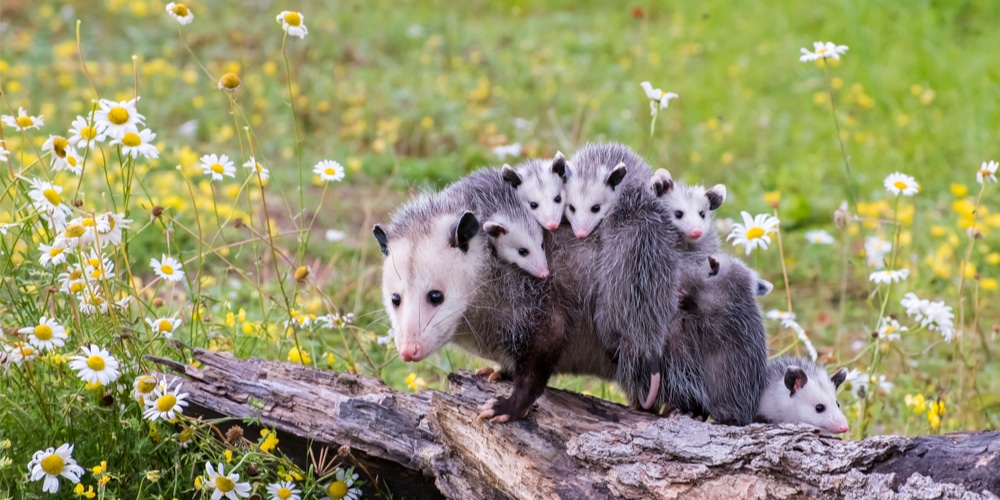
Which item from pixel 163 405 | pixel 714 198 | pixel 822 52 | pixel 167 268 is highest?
pixel 822 52

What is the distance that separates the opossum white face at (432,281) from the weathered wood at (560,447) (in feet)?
0.56

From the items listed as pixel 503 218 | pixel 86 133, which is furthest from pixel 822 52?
pixel 86 133

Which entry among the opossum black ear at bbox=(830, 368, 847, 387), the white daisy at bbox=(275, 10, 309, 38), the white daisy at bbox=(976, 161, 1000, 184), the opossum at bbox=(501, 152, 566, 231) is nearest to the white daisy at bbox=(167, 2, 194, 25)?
the white daisy at bbox=(275, 10, 309, 38)

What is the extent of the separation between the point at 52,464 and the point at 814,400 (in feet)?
6.11

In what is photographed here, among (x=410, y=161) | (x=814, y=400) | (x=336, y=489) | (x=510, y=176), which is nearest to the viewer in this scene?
(x=336, y=489)

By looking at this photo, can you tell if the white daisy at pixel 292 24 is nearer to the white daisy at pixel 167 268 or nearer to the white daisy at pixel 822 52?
the white daisy at pixel 167 268

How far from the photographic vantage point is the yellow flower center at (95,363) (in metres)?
2.20

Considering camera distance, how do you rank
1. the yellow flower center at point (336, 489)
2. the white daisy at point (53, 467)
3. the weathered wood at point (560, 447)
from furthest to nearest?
the yellow flower center at point (336, 489) < the white daisy at point (53, 467) < the weathered wood at point (560, 447)

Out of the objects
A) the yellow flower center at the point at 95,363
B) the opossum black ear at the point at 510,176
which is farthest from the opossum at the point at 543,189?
the yellow flower center at the point at 95,363

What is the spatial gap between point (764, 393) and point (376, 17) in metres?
6.82

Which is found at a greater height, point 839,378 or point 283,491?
point 839,378

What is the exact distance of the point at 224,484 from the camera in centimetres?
225

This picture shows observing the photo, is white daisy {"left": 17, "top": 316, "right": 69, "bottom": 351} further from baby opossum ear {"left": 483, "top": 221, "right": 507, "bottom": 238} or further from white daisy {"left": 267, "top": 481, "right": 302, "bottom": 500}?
baby opossum ear {"left": 483, "top": 221, "right": 507, "bottom": 238}

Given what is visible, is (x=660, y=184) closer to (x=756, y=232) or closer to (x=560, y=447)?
(x=756, y=232)
